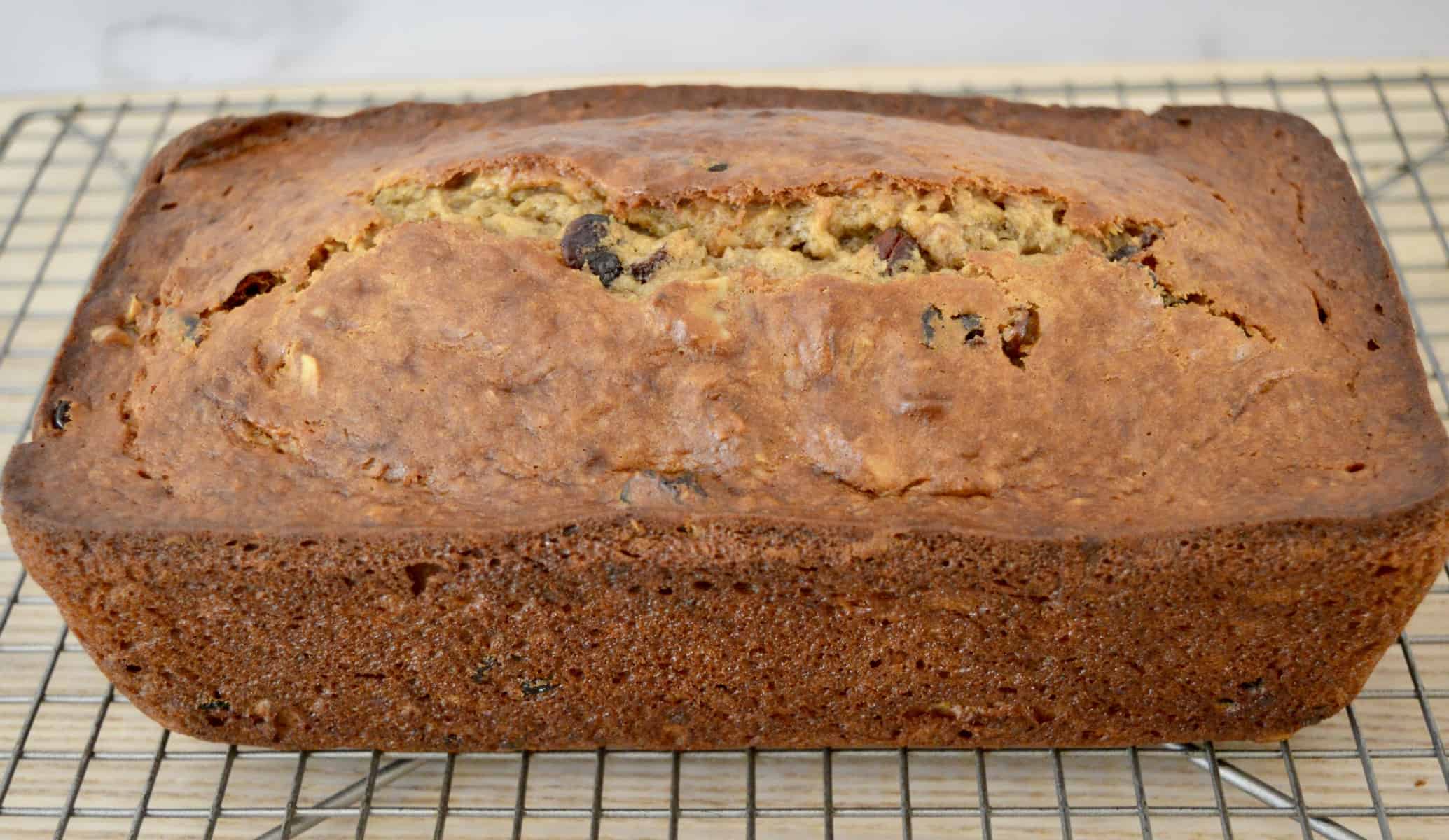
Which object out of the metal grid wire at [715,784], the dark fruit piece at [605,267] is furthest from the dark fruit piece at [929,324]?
the metal grid wire at [715,784]

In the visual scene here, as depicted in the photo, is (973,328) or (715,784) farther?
(715,784)

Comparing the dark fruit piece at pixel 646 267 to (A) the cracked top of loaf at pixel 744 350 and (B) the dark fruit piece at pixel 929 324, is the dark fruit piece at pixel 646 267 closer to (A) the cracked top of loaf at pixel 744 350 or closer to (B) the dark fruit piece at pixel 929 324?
(A) the cracked top of loaf at pixel 744 350

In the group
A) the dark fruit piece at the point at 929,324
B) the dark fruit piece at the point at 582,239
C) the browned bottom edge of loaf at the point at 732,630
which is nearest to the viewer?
the browned bottom edge of loaf at the point at 732,630

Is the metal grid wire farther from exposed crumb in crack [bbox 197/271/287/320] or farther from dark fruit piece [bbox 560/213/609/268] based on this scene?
dark fruit piece [bbox 560/213/609/268]

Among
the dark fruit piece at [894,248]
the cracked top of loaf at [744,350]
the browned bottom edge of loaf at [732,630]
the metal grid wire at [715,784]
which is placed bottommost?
the metal grid wire at [715,784]

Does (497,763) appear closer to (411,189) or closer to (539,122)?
(411,189)

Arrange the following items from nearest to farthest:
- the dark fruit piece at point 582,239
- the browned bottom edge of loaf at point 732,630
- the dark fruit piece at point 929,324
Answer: the browned bottom edge of loaf at point 732,630, the dark fruit piece at point 929,324, the dark fruit piece at point 582,239

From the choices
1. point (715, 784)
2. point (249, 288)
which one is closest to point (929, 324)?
point (715, 784)

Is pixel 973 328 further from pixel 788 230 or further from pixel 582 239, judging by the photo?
pixel 582 239
